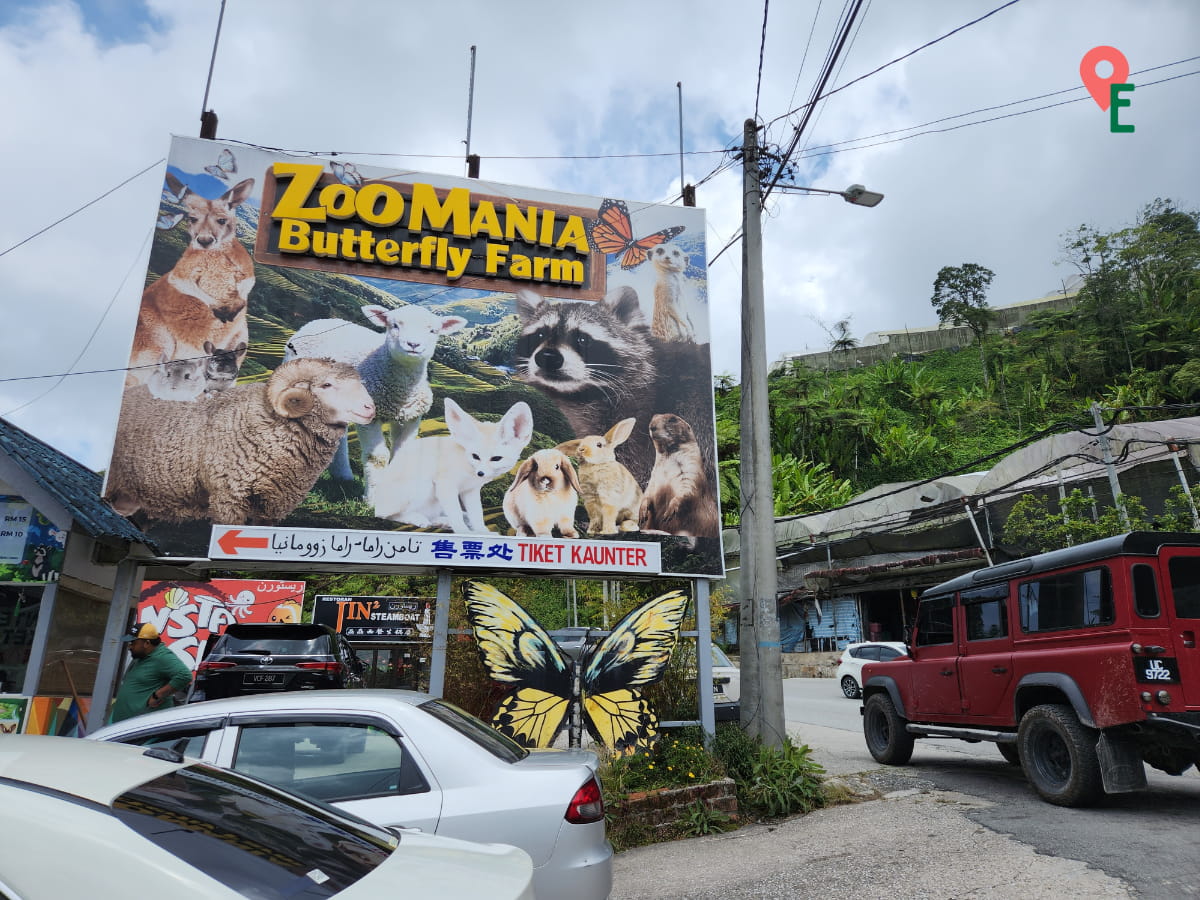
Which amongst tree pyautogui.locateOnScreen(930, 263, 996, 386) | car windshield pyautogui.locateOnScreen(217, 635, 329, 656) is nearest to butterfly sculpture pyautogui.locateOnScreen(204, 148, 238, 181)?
car windshield pyautogui.locateOnScreen(217, 635, 329, 656)

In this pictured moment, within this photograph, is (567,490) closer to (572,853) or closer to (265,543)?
(265,543)

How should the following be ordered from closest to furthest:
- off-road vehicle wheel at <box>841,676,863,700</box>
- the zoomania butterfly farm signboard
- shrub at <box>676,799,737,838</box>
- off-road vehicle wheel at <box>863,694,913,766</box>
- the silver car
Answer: the silver car → shrub at <box>676,799,737,838</box> → the zoomania butterfly farm signboard → off-road vehicle wheel at <box>863,694,913,766</box> → off-road vehicle wheel at <box>841,676,863,700</box>

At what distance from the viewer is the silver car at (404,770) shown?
394 centimetres

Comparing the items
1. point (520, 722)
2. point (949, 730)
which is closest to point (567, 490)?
point (520, 722)

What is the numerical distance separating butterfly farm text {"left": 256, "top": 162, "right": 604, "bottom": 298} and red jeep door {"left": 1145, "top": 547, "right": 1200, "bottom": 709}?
22.5ft

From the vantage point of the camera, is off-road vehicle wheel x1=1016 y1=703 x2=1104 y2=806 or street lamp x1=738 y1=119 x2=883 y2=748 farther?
street lamp x1=738 y1=119 x2=883 y2=748

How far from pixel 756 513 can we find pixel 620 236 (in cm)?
423

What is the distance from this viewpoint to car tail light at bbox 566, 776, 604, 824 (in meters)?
4.04

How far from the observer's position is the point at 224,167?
9.70 m

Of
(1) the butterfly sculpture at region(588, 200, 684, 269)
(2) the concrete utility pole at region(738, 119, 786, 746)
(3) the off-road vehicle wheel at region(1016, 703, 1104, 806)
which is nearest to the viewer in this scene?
(3) the off-road vehicle wheel at region(1016, 703, 1104, 806)

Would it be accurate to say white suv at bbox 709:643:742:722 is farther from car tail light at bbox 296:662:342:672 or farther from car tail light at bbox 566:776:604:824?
car tail light at bbox 566:776:604:824

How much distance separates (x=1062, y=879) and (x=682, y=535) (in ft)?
16.9

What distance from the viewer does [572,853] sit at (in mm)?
3969

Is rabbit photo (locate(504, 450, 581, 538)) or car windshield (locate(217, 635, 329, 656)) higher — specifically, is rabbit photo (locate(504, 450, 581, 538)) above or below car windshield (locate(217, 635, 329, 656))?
above
